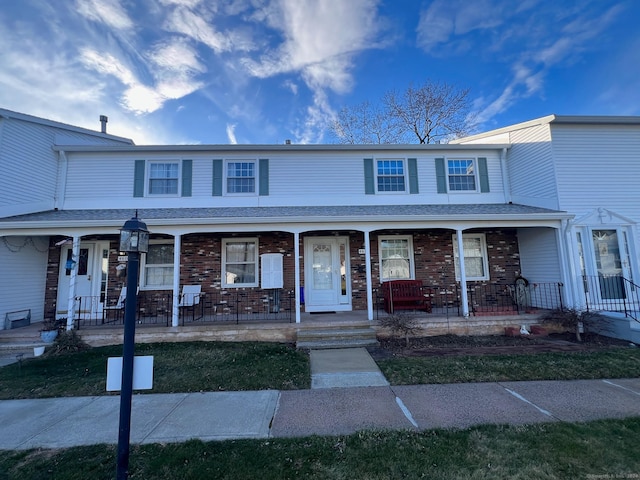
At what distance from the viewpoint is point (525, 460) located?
287cm

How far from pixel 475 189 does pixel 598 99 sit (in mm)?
10778

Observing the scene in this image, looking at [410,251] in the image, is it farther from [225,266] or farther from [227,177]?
[227,177]

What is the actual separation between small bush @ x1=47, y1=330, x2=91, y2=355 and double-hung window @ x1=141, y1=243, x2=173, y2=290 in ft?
8.00

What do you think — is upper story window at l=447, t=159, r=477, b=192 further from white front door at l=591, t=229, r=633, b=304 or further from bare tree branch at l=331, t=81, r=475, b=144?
bare tree branch at l=331, t=81, r=475, b=144

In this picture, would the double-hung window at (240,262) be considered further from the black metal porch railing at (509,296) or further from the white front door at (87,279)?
the black metal porch railing at (509,296)

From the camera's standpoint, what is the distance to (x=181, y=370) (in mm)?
5613

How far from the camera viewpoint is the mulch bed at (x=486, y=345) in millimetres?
6371

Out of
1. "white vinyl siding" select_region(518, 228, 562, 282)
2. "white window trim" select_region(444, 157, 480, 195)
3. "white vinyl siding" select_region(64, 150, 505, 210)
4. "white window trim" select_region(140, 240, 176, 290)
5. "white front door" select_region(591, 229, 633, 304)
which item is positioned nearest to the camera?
"white front door" select_region(591, 229, 633, 304)

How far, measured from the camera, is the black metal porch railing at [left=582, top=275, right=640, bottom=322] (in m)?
8.27

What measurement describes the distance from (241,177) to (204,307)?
4.46 m

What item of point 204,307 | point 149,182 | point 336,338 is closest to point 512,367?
point 336,338

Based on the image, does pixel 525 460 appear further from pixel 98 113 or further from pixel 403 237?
pixel 98 113

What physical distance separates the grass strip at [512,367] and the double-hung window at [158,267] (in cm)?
719

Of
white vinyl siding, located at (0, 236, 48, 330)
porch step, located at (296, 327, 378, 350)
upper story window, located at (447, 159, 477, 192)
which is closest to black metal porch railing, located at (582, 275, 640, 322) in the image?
upper story window, located at (447, 159, 477, 192)
